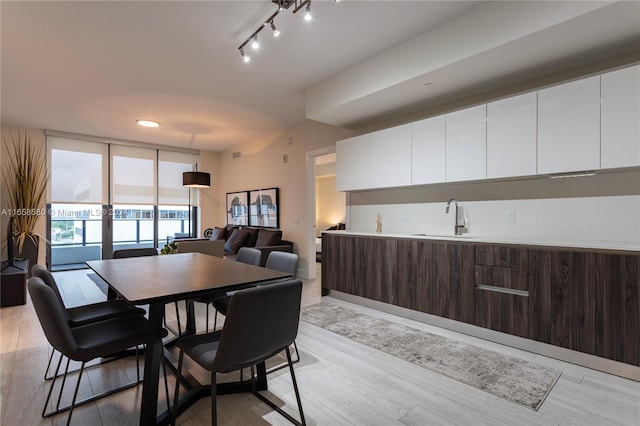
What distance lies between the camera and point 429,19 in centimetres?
264

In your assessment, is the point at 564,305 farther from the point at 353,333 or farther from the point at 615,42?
the point at 615,42

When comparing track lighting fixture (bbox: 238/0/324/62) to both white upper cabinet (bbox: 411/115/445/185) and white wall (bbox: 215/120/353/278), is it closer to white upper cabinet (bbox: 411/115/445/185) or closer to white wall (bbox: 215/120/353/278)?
white upper cabinet (bbox: 411/115/445/185)

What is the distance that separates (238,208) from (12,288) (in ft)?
13.3

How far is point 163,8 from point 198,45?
1.79 ft

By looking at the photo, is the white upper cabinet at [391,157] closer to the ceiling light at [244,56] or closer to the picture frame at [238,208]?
the ceiling light at [244,56]

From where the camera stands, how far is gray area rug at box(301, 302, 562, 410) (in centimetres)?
207

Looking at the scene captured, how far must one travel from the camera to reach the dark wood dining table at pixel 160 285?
1.60 meters

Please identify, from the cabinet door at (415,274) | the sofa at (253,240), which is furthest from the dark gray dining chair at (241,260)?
the sofa at (253,240)

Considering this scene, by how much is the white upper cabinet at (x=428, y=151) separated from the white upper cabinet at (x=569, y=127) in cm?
89

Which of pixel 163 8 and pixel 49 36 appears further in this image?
pixel 49 36

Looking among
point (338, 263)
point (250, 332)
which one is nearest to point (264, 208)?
point (338, 263)

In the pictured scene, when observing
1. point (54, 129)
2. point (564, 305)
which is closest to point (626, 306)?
point (564, 305)

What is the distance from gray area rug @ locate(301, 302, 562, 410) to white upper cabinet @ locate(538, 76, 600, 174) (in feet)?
5.33

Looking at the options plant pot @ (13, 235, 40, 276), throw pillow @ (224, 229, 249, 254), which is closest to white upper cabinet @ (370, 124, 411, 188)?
throw pillow @ (224, 229, 249, 254)
